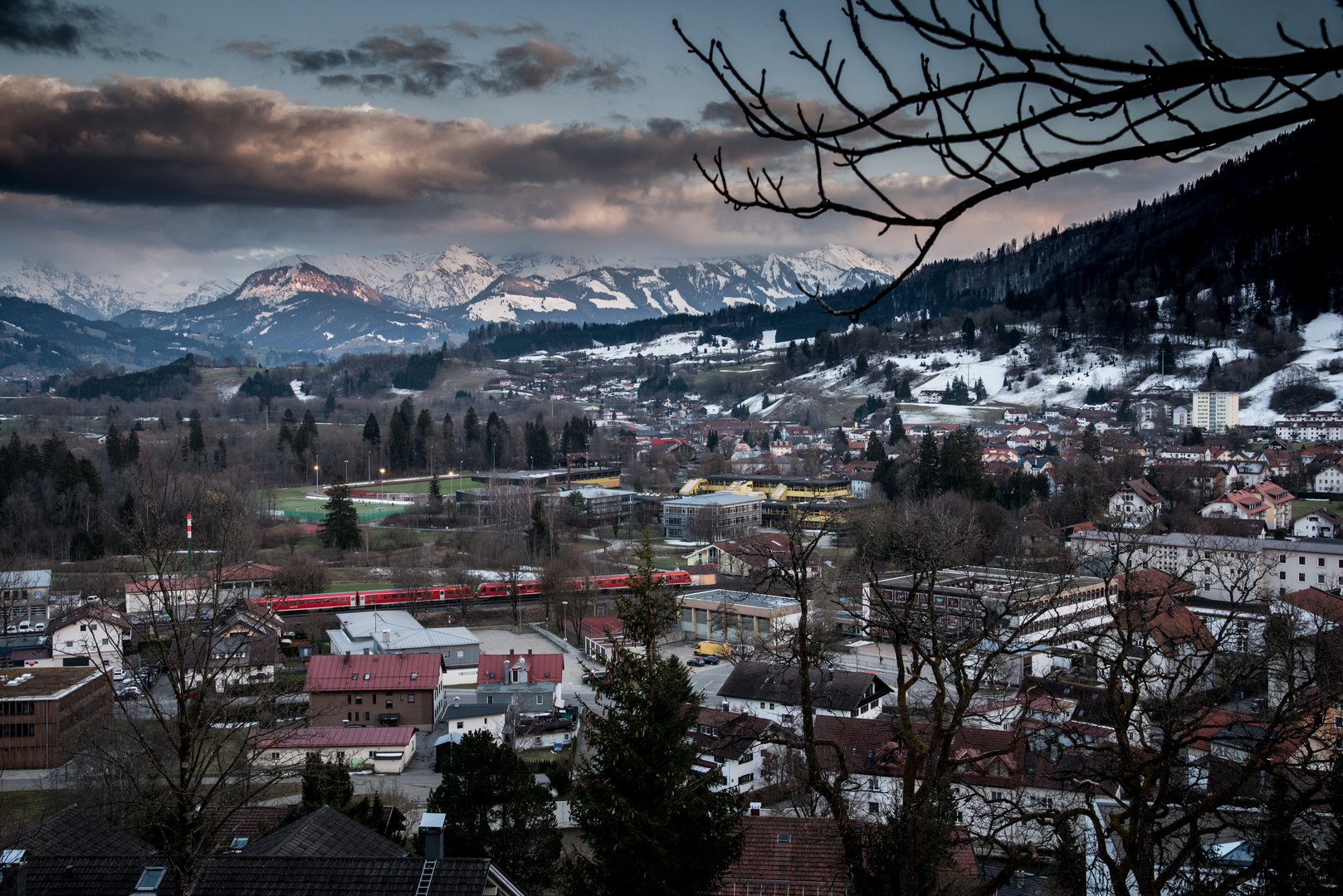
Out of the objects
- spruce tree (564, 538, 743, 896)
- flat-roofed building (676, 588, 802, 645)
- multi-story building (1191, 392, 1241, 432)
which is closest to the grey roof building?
flat-roofed building (676, 588, 802, 645)

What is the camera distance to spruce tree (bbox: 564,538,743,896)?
686cm

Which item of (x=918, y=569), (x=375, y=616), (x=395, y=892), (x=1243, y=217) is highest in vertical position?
(x=1243, y=217)

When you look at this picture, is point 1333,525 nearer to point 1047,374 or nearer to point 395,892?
point 395,892

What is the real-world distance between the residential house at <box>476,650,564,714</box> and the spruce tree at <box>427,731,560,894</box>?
8318 mm

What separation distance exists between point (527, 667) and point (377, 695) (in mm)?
3345

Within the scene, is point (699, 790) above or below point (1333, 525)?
above

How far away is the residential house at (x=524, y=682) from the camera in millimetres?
19359

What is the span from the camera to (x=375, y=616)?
24.9m

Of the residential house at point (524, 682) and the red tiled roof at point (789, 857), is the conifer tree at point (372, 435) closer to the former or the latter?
the residential house at point (524, 682)

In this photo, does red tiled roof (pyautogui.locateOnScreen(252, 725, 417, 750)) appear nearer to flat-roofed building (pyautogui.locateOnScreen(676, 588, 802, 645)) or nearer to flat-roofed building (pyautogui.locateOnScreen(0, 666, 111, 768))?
flat-roofed building (pyautogui.locateOnScreen(0, 666, 111, 768))

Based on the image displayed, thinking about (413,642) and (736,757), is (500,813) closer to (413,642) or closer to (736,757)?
(736,757)

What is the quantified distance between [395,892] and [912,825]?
3478 millimetres

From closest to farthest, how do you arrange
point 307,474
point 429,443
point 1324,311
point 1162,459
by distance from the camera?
point 1162,459 → point 307,474 → point 429,443 → point 1324,311

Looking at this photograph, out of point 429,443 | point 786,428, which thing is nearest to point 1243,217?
point 786,428
